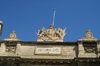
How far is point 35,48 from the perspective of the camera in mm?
21328

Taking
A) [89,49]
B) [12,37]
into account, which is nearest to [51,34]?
[12,37]

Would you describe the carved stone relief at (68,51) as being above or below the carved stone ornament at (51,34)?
below

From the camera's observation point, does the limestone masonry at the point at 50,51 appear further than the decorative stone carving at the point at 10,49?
No

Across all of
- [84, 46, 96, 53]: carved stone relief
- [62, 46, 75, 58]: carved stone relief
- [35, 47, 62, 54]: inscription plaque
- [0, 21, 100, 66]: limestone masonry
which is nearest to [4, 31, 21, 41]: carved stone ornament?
[0, 21, 100, 66]: limestone masonry

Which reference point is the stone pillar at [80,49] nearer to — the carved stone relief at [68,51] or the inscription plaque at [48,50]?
the carved stone relief at [68,51]

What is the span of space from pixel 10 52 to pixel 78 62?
548 cm

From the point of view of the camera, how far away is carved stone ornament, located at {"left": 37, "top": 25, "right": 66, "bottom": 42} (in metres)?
21.9

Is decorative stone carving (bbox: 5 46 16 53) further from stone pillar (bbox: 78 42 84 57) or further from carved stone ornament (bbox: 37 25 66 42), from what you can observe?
stone pillar (bbox: 78 42 84 57)

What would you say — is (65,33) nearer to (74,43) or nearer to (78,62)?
(74,43)

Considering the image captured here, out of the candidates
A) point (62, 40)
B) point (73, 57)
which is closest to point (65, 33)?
point (62, 40)

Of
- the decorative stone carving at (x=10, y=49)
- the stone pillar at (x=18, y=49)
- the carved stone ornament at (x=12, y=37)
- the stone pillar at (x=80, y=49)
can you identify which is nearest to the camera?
the stone pillar at (x=80, y=49)

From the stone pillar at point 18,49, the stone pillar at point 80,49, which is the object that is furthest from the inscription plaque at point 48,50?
the stone pillar at point 80,49

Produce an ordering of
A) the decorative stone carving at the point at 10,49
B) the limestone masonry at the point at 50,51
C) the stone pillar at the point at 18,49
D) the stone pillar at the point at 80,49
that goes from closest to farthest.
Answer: the limestone masonry at the point at 50,51 < the stone pillar at the point at 80,49 < the stone pillar at the point at 18,49 < the decorative stone carving at the point at 10,49

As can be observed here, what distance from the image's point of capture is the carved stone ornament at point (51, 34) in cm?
2192
